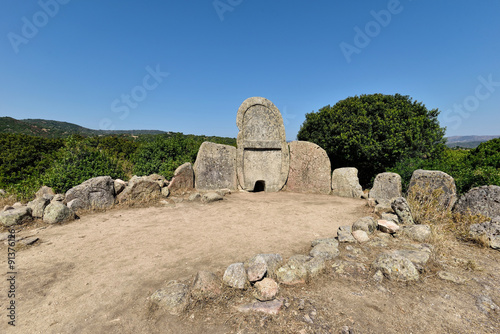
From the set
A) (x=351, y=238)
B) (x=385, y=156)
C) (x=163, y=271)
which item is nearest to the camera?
(x=163, y=271)

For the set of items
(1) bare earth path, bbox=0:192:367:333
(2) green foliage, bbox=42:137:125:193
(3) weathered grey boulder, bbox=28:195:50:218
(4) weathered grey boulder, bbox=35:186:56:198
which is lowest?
(1) bare earth path, bbox=0:192:367:333

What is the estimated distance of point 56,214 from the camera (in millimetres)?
5156

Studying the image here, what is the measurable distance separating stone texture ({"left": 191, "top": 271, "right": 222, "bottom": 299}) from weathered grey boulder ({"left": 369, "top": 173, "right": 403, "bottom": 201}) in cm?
596

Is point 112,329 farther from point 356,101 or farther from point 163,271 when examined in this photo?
point 356,101

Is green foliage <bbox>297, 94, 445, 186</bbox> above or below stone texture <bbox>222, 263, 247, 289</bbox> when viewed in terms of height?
above

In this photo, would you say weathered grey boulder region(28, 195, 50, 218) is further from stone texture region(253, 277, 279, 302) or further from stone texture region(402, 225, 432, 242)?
stone texture region(402, 225, 432, 242)

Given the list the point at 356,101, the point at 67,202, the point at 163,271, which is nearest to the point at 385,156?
the point at 356,101

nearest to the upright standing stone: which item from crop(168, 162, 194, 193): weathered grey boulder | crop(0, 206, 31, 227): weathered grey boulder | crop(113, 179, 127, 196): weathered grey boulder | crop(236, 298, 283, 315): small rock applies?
crop(168, 162, 194, 193): weathered grey boulder

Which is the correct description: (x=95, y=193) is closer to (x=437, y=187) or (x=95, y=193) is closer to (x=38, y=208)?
(x=38, y=208)

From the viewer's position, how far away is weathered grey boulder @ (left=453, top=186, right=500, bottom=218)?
459 centimetres

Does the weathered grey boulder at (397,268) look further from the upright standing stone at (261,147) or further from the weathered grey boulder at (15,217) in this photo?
the weathered grey boulder at (15,217)

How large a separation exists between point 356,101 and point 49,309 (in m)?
11.7

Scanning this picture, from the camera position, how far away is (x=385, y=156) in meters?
9.30

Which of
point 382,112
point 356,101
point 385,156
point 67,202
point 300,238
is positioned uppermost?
point 356,101
